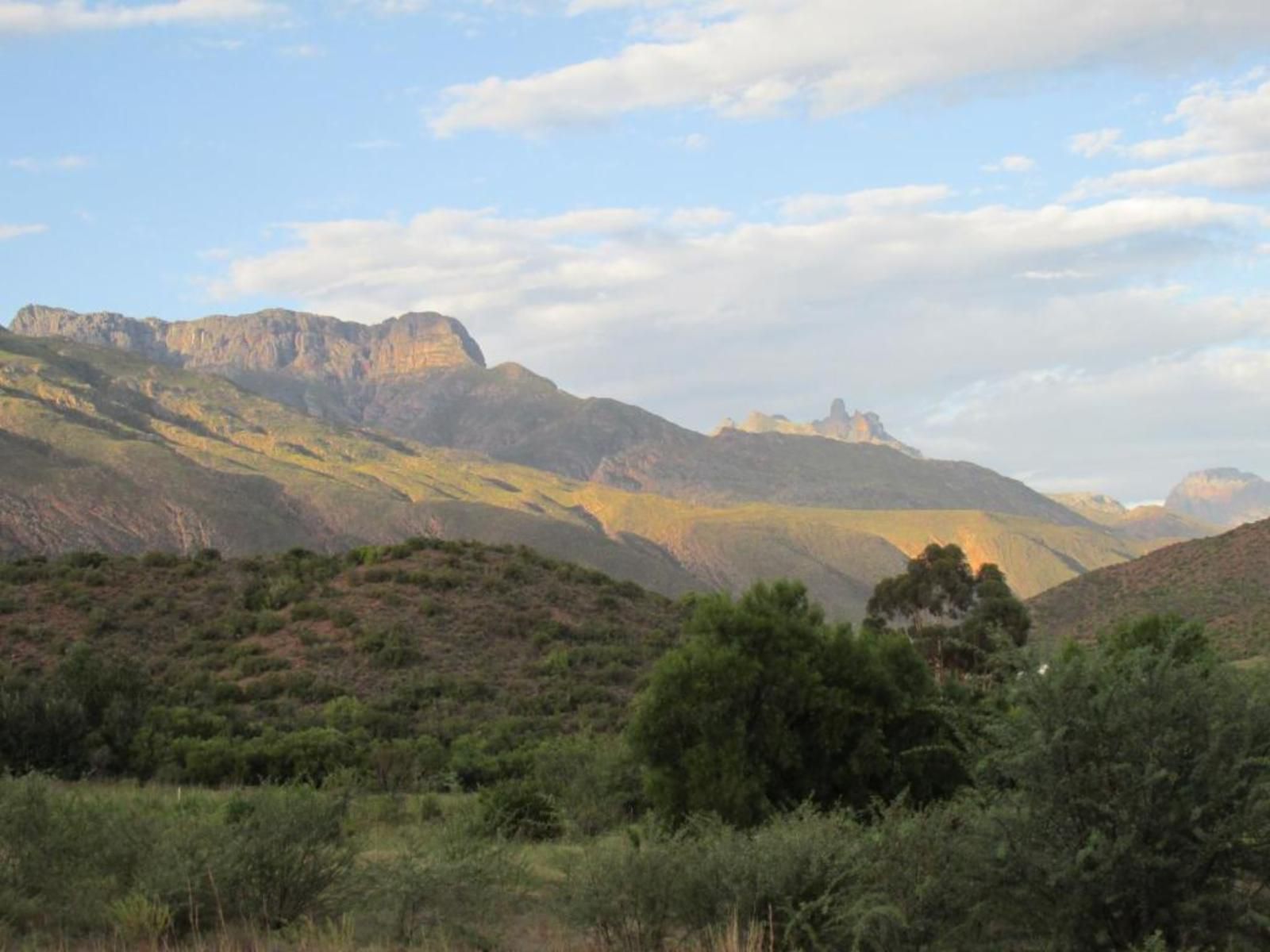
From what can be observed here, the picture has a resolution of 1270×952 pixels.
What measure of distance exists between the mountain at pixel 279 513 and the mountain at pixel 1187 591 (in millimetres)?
44686

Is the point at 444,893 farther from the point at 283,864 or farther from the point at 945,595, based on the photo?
the point at 945,595

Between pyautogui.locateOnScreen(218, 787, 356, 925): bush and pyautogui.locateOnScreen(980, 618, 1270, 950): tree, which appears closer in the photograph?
pyautogui.locateOnScreen(980, 618, 1270, 950): tree

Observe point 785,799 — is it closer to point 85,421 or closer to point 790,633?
point 790,633

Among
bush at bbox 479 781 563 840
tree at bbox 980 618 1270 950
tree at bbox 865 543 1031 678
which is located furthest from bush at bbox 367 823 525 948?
tree at bbox 865 543 1031 678

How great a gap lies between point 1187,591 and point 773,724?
5154cm

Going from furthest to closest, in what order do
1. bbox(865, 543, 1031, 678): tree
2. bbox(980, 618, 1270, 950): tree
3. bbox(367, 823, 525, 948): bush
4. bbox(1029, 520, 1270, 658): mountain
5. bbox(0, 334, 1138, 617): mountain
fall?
bbox(0, 334, 1138, 617): mountain, bbox(1029, 520, 1270, 658): mountain, bbox(865, 543, 1031, 678): tree, bbox(367, 823, 525, 948): bush, bbox(980, 618, 1270, 950): tree

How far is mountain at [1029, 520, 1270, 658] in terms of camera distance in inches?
2224

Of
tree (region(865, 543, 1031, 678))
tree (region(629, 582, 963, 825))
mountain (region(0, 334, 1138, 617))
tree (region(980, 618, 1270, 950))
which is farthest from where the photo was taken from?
mountain (region(0, 334, 1138, 617))

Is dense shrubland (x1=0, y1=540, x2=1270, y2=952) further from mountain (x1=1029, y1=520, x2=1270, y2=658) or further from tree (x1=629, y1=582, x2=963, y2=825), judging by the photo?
mountain (x1=1029, y1=520, x2=1270, y2=658)

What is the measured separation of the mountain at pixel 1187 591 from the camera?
5650 centimetres

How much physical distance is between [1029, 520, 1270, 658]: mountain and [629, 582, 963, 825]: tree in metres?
33.8

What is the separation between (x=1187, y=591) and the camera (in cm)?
6362

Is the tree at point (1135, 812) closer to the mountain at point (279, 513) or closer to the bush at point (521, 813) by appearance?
the bush at point (521, 813)

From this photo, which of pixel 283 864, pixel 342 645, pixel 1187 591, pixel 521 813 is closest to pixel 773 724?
pixel 521 813
